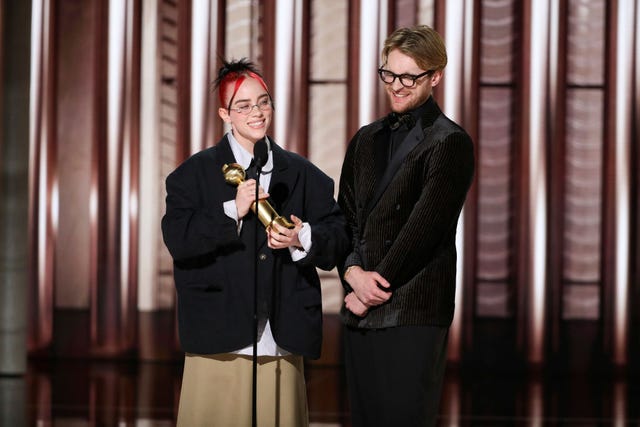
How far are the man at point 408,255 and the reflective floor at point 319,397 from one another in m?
1.49

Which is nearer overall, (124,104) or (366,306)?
(366,306)

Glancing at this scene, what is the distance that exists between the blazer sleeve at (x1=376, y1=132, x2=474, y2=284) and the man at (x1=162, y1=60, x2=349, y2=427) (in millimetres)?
135

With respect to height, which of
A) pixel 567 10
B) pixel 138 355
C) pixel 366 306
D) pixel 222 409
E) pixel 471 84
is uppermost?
pixel 567 10

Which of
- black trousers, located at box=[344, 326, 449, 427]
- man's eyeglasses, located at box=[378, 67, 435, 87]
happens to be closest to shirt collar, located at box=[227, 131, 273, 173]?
man's eyeglasses, located at box=[378, 67, 435, 87]

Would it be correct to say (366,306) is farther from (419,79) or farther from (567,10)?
(567,10)

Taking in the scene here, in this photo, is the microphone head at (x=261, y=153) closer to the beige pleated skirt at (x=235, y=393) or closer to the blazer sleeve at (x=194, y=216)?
the blazer sleeve at (x=194, y=216)

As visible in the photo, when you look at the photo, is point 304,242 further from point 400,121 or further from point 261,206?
point 400,121

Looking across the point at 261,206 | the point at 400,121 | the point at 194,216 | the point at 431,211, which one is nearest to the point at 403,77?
the point at 400,121

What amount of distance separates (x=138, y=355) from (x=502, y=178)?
202cm

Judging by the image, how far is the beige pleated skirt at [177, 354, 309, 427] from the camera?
2027 mm

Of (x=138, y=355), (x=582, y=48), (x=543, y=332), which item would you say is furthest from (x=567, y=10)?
(x=138, y=355)

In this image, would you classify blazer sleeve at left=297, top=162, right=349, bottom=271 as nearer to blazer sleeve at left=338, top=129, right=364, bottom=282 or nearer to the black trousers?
blazer sleeve at left=338, top=129, right=364, bottom=282

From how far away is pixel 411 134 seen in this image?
202 cm

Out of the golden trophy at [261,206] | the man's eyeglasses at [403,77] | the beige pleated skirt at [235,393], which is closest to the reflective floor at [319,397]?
the beige pleated skirt at [235,393]
